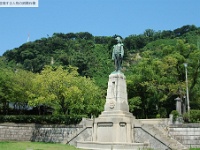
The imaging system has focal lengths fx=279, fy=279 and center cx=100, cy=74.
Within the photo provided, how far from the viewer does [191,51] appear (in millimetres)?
33094

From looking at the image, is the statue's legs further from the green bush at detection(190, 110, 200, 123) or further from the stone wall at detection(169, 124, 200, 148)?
the green bush at detection(190, 110, 200, 123)

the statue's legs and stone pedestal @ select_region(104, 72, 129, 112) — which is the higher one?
the statue's legs

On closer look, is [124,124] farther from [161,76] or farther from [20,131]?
[161,76]

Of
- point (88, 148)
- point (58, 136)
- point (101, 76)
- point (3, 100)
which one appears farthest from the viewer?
point (101, 76)

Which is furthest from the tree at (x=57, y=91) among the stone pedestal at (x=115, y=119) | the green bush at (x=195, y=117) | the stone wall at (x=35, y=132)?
the green bush at (x=195, y=117)

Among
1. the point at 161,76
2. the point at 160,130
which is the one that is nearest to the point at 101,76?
the point at 161,76

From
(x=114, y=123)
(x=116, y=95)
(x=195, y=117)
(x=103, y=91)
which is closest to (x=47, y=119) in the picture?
(x=116, y=95)

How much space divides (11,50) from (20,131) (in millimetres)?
64002

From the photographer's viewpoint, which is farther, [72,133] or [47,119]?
[47,119]

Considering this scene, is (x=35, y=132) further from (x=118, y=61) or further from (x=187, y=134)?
(x=187, y=134)

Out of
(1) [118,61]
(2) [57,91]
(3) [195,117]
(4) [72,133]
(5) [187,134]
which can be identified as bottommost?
(4) [72,133]

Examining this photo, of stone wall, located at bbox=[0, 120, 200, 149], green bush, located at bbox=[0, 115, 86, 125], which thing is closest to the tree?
green bush, located at bbox=[0, 115, 86, 125]

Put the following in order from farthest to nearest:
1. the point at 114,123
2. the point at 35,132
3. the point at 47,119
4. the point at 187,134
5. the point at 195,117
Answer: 1. the point at 47,119
2. the point at 35,132
3. the point at 195,117
4. the point at 187,134
5. the point at 114,123

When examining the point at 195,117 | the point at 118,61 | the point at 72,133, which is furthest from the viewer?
the point at 72,133
